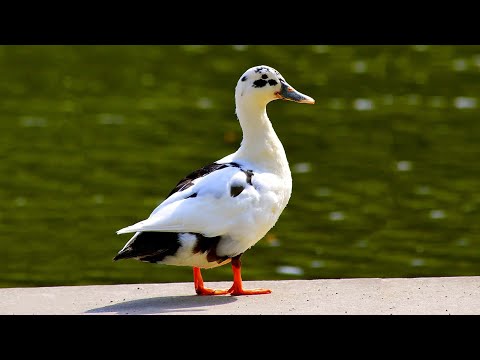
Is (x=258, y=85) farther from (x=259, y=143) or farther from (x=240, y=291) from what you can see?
(x=240, y=291)

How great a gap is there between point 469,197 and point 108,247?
172 inches

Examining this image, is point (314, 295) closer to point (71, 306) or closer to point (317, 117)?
point (71, 306)

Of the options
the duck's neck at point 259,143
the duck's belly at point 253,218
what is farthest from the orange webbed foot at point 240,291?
the duck's neck at point 259,143

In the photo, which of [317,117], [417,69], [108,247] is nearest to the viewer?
[108,247]

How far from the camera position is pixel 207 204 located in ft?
25.5

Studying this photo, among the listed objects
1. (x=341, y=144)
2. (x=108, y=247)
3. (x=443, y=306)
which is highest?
(x=341, y=144)

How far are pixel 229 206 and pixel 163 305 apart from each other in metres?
0.74

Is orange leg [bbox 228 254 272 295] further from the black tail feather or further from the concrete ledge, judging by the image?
the black tail feather

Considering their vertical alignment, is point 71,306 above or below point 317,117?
below

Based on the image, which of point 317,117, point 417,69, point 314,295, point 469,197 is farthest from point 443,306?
point 417,69

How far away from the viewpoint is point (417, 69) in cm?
2220

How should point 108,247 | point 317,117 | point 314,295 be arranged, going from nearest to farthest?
point 314,295 → point 108,247 → point 317,117

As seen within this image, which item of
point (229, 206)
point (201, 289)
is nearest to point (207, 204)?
point (229, 206)

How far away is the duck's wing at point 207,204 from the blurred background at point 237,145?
3.62 meters
